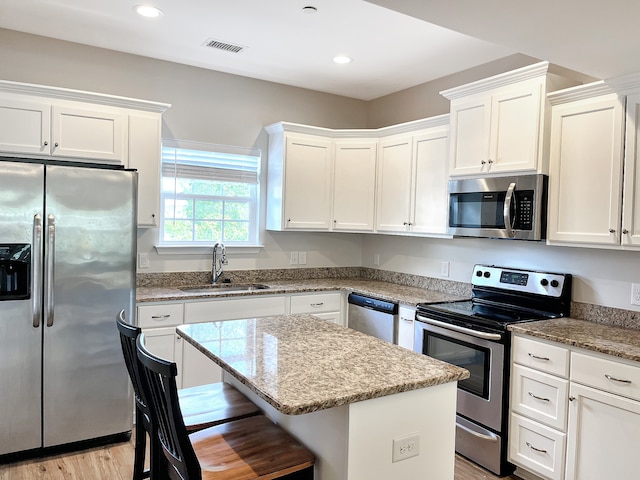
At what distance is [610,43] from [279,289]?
268 cm

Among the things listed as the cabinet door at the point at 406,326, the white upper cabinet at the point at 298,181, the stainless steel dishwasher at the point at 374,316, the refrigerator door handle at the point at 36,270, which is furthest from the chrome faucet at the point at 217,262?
the cabinet door at the point at 406,326

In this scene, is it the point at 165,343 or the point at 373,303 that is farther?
the point at 373,303

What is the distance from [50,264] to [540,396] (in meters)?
2.88

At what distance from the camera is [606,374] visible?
2301 mm

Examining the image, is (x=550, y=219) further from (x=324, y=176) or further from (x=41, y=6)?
(x=41, y=6)

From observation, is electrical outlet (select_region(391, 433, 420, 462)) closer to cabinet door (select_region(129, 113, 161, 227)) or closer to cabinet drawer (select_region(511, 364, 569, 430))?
cabinet drawer (select_region(511, 364, 569, 430))

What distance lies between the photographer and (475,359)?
289 centimetres

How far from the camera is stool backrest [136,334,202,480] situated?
1.36 m

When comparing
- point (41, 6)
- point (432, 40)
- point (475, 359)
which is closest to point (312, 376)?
point (475, 359)

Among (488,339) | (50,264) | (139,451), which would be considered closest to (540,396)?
(488,339)

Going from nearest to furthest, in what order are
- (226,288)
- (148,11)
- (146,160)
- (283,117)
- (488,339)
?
(488,339) → (148,11) → (146,160) → (226,288) → (283,117)

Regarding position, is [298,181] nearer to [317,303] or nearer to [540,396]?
[317,303]

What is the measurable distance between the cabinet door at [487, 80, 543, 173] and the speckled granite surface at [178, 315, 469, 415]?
1.55 m

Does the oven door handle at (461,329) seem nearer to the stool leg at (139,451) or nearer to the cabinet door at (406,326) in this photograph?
the cabinet door at (406,326)
